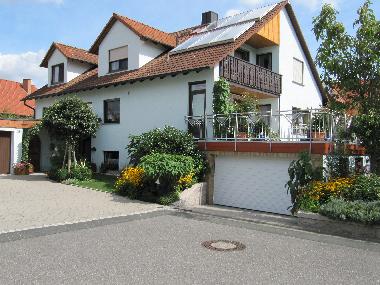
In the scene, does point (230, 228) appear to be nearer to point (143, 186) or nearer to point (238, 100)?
point (143, 186)

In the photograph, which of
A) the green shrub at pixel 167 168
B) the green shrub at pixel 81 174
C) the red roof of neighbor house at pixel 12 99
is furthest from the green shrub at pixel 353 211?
the red roof of neighbor house at pixel 12 99

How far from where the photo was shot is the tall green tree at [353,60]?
12.4 m

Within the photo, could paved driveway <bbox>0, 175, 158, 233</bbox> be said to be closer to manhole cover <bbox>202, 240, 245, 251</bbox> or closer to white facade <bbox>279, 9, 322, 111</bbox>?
manhole cover <bbox>202, 240, 245, 251</bbox>

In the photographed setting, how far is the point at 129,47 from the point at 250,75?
21.0 feet

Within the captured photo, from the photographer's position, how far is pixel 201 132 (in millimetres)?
15219

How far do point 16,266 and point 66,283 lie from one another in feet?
3.91

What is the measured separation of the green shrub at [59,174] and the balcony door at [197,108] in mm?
6017

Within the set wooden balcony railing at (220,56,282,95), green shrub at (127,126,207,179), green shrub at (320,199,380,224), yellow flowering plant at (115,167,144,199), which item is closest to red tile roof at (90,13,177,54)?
wooden balcony railing at (220,56,282,95)

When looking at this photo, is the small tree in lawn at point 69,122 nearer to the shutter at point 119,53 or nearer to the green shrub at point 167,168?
the shutter at point 119,53

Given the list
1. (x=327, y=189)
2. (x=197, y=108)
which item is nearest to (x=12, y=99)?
(x=197, y=108)

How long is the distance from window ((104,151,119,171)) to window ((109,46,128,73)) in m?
4.38

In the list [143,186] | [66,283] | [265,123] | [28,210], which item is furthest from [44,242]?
[265,123]

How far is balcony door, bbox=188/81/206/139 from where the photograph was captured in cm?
1537

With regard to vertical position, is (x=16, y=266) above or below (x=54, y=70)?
below
